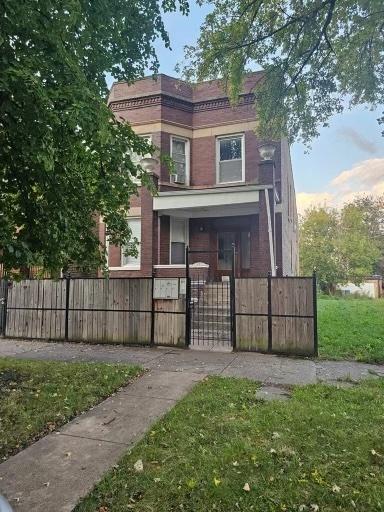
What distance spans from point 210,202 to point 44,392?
828cm

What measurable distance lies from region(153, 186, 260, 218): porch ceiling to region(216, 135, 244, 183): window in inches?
64.3

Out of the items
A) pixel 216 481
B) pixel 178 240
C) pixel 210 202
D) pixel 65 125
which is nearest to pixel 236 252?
pixel 178 240

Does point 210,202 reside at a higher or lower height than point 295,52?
lower

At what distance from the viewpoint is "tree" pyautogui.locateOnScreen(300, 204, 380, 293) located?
31.8m

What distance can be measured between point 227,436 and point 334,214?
4210 cm

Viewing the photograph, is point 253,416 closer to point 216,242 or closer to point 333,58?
point 333,58

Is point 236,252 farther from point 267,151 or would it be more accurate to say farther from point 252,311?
point 252,311

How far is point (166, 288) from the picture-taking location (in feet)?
28.5

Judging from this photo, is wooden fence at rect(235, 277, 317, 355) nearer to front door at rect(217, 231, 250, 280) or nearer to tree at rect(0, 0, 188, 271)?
tree at rect(0, 0, 188, 271)

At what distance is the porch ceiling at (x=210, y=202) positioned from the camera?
38.2 feet

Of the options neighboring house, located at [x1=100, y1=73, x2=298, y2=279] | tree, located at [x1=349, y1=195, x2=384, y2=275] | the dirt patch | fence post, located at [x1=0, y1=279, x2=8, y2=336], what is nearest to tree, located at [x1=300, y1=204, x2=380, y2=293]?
tree, located at [x1=349, y1=195, x2=384, y2=275]

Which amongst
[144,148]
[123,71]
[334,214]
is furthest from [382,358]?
[334,214]

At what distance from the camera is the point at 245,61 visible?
29.9 feet

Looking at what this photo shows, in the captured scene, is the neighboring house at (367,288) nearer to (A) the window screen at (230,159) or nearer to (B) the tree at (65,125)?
(A) the window screen at (230,159)
